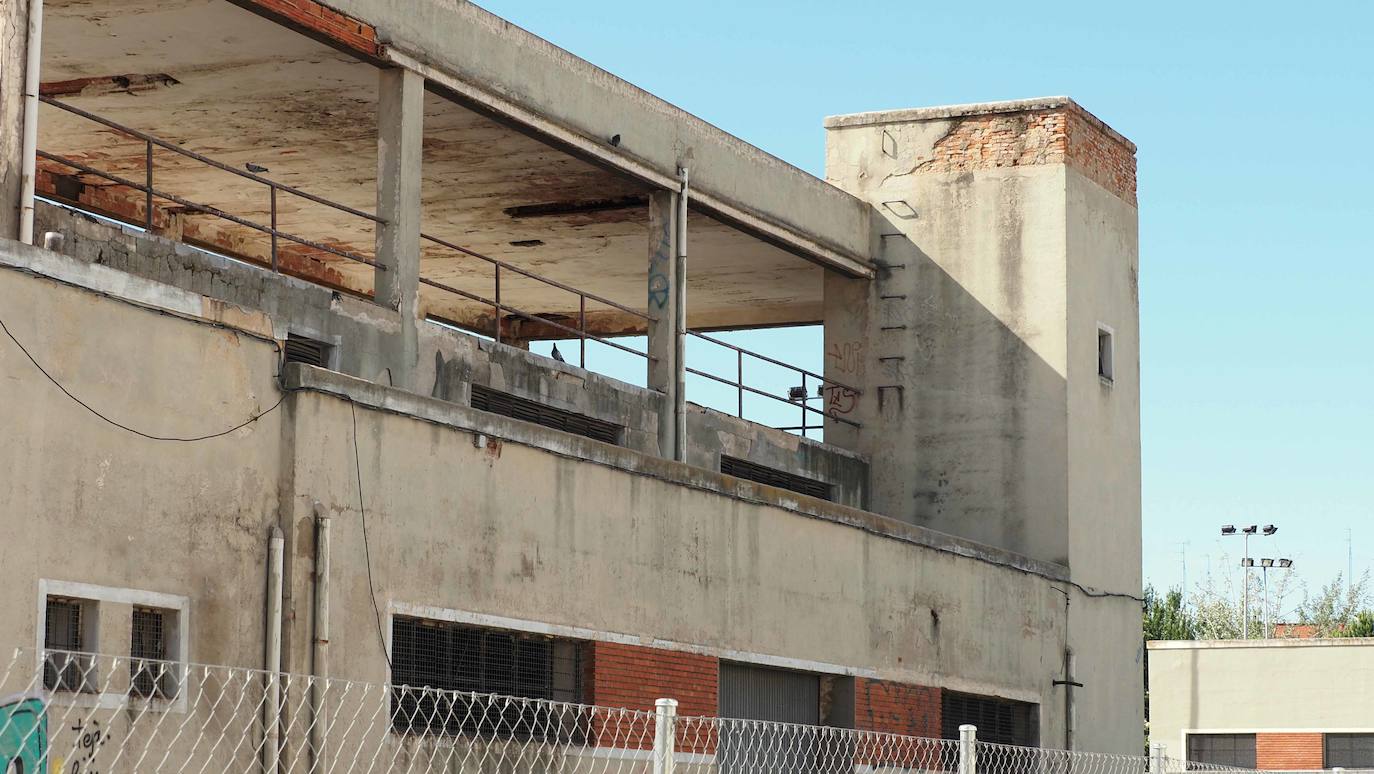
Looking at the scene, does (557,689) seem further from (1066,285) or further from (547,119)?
(1066,285)

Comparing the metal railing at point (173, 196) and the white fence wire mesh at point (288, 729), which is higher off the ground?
the metal railing at point (173, 196)

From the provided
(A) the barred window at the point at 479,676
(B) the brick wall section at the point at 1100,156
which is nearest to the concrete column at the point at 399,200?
(A) the barred window at the point at 479,676

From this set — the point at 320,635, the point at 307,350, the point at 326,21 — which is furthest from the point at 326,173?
the point at 320,635

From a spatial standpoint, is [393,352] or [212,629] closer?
[212,629]

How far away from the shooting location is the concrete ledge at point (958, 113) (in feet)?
80.3

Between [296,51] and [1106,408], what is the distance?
456 inches

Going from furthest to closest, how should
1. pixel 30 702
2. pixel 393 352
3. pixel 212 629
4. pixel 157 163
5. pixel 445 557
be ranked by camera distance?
pixel 157 163 < pixel 393 352 < pixel 445 557 < pixel 212 629 < pixel 30 702

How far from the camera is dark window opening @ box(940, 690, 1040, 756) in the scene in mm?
21391

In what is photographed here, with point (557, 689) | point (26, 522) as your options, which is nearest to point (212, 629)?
point (26, 522)

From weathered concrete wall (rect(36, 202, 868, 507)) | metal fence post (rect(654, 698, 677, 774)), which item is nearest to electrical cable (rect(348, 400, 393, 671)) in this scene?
weathered concrete wall (rect(36, 202, 868, 507))

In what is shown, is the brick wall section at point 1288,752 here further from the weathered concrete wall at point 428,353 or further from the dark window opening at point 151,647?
the dark window opening at point 151,647

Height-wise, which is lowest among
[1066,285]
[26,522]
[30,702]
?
[30,702]

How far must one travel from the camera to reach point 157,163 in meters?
21.3

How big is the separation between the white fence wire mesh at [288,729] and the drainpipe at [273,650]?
0.6 inches
